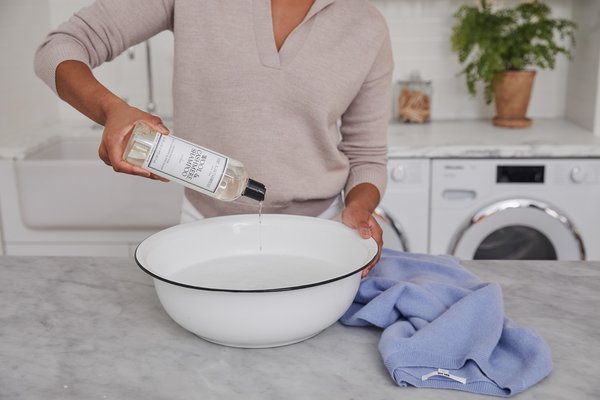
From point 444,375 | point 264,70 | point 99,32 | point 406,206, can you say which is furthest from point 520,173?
point 444,375

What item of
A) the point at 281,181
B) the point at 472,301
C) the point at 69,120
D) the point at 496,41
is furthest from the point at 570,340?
the point at 69,120

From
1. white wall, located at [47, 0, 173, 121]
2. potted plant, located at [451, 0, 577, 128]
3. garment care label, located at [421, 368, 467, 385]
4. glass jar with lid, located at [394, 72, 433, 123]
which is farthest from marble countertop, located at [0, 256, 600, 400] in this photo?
white wall, located at [47, 0, 173, 121]

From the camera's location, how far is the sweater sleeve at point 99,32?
1.41m

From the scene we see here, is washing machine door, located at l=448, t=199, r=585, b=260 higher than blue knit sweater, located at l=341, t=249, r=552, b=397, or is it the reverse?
blue knit sweater, located at l=341, t=249, r=552, b=397

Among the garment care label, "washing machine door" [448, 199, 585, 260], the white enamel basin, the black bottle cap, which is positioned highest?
the black bottle cap

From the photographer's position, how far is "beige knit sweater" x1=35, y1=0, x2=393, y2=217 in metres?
1.53

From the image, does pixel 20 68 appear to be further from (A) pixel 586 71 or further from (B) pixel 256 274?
(A) pixel 586 71

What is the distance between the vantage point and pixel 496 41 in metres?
2.90

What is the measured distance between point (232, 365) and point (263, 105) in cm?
68

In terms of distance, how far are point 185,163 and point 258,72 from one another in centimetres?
54

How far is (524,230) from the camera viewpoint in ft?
9.50

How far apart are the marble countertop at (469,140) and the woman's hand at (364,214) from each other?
1143 millimetres

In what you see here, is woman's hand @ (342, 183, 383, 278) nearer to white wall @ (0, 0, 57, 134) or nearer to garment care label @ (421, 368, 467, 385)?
garment care label @ (421, 368, 467, 385)

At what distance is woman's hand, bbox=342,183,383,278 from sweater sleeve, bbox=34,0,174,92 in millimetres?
557
